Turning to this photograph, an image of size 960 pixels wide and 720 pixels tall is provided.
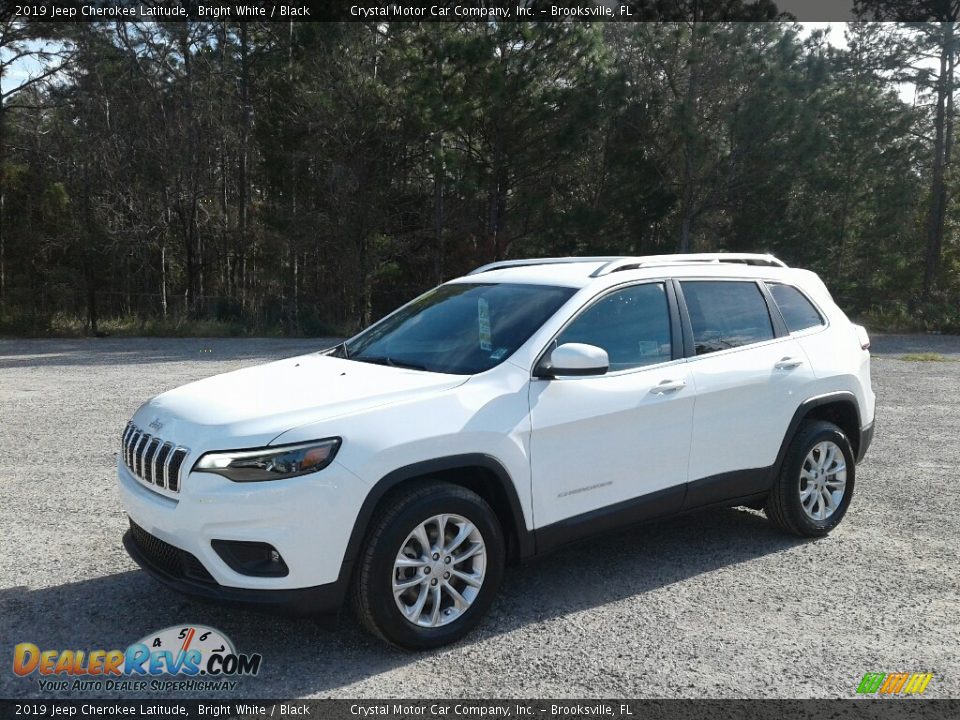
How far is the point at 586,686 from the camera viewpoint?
11.6 feet

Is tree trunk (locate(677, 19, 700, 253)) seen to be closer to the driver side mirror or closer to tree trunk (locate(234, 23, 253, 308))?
tree trunk (locate(234, 23, 253, 308))

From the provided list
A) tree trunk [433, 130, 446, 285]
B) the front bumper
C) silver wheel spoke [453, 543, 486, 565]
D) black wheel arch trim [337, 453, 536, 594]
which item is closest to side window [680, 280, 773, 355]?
black wheel arch trim [337, 453, 536, 594]

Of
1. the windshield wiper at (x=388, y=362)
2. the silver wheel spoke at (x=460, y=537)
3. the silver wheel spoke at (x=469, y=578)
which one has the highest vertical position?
the windshield wiper at (x=388, y=362)

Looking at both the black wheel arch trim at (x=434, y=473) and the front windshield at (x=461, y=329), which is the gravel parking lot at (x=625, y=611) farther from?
the front windshield at (x=461, y=329)

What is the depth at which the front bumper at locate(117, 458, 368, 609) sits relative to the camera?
3469mm

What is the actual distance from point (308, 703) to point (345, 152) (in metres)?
23.9

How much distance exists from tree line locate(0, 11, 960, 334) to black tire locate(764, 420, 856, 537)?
1943 cm

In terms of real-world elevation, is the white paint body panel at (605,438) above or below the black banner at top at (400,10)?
below

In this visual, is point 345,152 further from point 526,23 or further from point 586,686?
point 586,686

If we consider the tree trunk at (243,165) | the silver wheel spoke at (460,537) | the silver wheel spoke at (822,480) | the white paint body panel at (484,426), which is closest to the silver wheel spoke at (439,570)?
the silver wheel spoke at (460,537)

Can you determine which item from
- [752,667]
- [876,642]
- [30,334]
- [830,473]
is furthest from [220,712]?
[30,334]

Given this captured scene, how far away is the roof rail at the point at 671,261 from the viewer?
4840 millimetres

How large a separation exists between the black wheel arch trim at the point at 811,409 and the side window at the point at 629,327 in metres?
1.12

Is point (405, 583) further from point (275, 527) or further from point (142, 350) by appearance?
point (142, 350)
